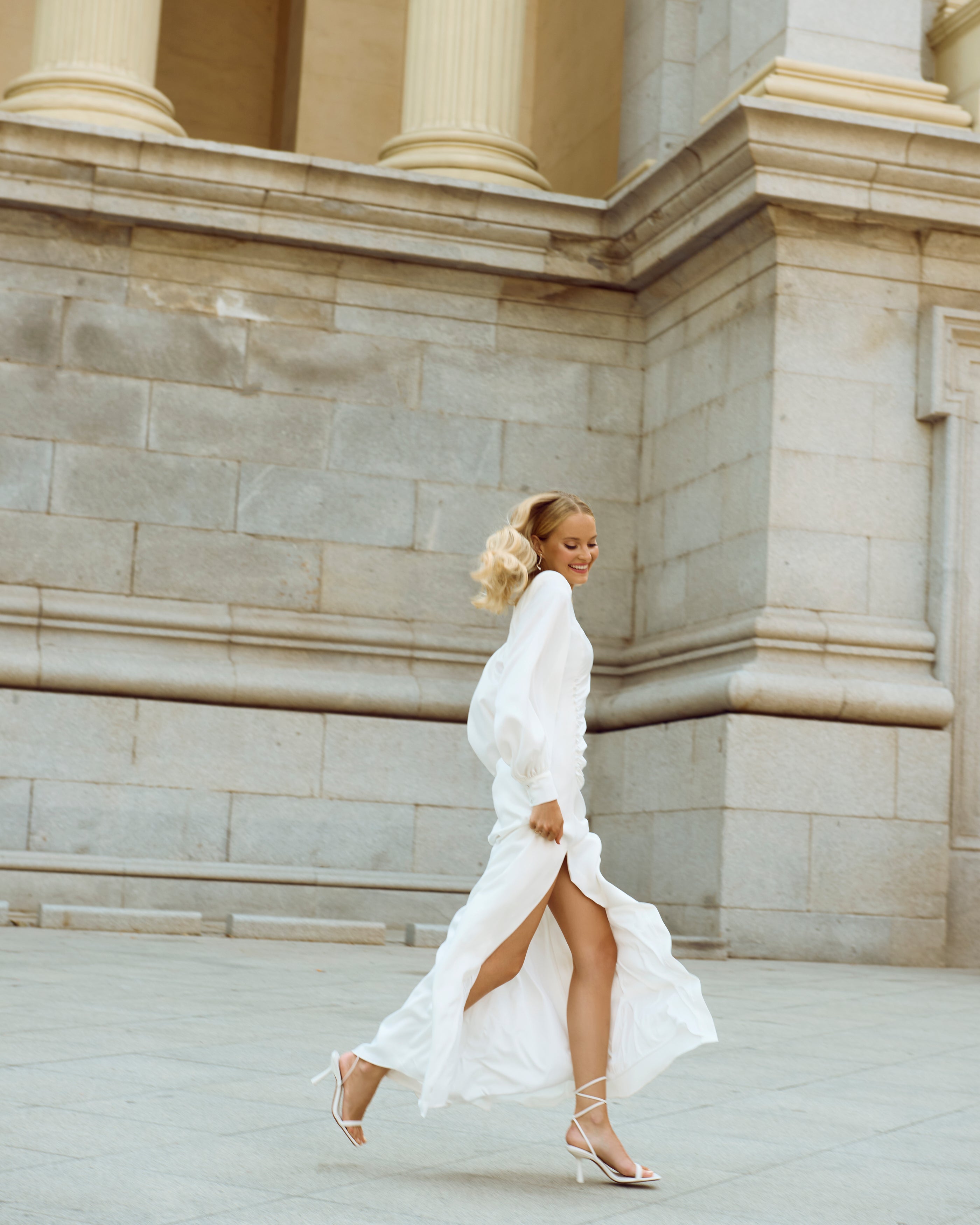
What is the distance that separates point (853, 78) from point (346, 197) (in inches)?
157

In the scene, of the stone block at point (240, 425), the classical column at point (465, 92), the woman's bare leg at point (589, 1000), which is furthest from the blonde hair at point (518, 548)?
the classical column at point (465, 92)

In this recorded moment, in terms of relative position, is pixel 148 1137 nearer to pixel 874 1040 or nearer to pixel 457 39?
pixel 874 1040

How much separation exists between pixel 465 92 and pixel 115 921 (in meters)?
7.81

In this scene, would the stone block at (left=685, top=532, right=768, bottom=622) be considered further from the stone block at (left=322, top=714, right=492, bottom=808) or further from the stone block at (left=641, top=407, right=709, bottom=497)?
the stone block at (left=322, top=714, right=492, bottom=808)

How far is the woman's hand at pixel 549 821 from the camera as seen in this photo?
183 inches

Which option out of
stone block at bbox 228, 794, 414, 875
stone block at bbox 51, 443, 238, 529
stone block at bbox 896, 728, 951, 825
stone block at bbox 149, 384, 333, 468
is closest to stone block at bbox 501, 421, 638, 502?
stone block at bbox 149, 384, 333, 468

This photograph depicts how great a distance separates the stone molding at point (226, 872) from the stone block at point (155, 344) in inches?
149

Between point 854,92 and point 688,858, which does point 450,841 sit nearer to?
point 688,858

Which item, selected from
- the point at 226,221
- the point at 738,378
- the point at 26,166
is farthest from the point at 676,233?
the point at 26,166

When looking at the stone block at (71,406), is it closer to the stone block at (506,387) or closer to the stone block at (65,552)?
the stone block at (65,552)

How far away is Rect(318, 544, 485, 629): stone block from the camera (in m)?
13.6

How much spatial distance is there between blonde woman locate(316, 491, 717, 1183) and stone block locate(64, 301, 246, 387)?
9.09m

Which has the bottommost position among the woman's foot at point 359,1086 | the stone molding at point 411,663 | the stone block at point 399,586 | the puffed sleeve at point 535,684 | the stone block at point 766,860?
the woman's foot at point 359,1086

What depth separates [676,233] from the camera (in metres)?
13.3
